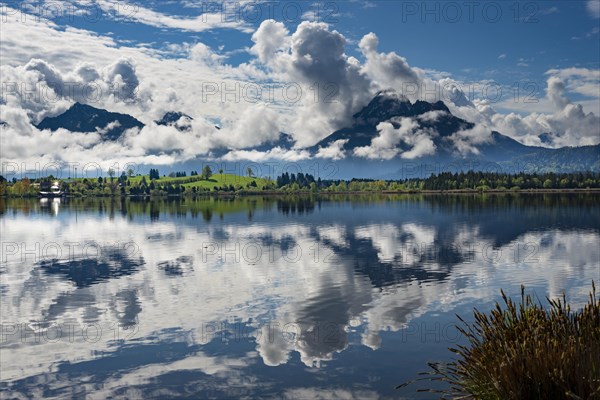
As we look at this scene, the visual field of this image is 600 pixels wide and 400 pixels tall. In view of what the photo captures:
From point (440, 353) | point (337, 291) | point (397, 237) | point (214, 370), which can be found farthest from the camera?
point (397, 237)

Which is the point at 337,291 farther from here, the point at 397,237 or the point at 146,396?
the point at 397,237

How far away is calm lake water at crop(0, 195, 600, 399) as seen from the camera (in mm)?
33219

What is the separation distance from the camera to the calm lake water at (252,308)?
33.2 m

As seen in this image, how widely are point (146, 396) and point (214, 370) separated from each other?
210 inches

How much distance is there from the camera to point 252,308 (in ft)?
169

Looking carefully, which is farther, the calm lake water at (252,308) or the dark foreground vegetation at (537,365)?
the calm lake water at (252,308)

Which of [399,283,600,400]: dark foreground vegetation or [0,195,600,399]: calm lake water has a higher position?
[399,283,600,400]: dark foreground vegetation

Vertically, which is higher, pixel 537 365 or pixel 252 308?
pixel 537 365

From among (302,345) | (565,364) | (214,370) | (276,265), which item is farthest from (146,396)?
(276,265)

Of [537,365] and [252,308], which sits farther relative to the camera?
[252,308]

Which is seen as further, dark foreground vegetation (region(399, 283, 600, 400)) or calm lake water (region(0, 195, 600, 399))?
calm lake water (region(0, 195, 600, 399))

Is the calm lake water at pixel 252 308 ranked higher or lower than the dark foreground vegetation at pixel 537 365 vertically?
lower

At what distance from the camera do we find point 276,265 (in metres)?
78.4

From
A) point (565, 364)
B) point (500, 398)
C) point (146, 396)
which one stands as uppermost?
point (565, 364)
